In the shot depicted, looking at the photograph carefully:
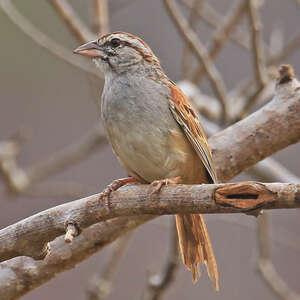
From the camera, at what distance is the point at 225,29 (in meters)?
5.48

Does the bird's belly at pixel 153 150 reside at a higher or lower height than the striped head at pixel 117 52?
lower

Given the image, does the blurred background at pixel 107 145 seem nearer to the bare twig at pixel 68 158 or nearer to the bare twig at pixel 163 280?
the bare twig at pixel 68 158

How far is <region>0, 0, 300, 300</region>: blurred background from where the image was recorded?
7730mm

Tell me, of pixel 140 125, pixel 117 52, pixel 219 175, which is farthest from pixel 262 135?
pixel 117 52

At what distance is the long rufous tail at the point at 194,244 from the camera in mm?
3641

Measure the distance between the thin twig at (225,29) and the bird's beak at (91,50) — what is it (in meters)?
1.59

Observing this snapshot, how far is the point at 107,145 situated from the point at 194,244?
408 centimetres

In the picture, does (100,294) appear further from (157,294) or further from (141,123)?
(141,123)

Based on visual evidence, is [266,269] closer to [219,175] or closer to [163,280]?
[163,280]

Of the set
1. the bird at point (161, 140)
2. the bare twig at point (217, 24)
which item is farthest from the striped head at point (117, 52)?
the bare twig at point (217, 24)

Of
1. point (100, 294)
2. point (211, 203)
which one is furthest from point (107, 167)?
point (211, 203)

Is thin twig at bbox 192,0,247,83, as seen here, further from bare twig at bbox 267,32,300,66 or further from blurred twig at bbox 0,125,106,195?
blurred twig at bbox 0,125,106,195

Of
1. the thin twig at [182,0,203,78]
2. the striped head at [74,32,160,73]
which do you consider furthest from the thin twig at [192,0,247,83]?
the striped head at [74,32,160,73]

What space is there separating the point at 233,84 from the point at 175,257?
4.96 meters
